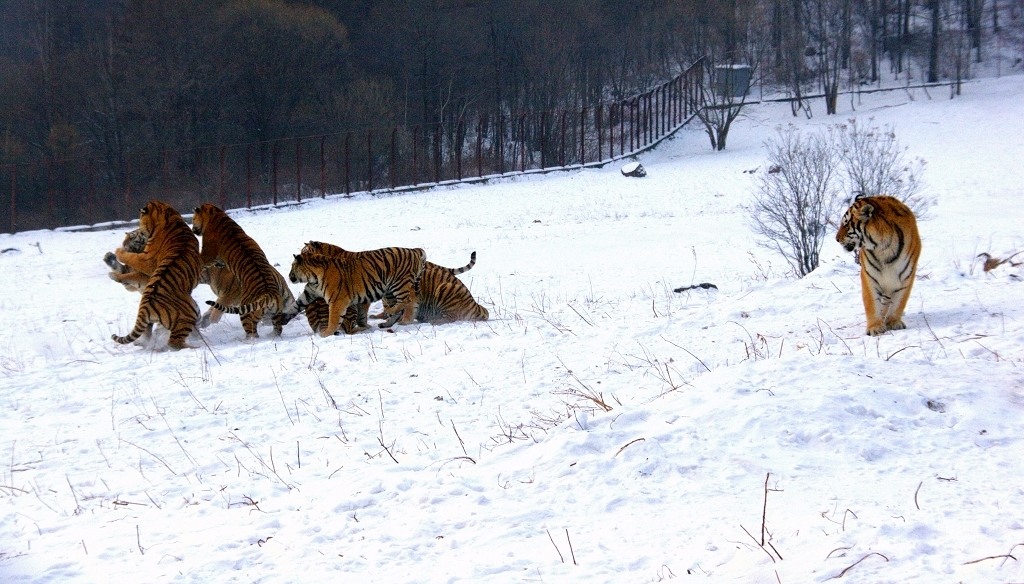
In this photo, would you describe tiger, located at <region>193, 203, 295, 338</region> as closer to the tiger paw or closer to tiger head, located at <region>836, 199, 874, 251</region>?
the tiger paw

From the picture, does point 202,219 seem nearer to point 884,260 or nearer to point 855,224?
point 855,224

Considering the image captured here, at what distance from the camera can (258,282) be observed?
1019 cm

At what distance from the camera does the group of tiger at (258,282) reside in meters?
9.72

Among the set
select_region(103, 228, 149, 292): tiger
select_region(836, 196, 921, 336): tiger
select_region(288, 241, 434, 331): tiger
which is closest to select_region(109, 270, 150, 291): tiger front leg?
select_region(103, 228, 149, 292): tiger

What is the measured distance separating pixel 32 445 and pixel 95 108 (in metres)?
43.0

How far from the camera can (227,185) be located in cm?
3950

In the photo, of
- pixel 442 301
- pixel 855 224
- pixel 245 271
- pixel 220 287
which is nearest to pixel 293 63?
pixel 220 287

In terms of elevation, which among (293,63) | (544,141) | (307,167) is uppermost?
(293,63)

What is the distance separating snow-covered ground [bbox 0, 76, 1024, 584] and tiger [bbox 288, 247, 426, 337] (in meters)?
0.51

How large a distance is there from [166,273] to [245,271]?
0.89 meters

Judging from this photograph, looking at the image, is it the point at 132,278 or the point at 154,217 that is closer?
the point at 154,217

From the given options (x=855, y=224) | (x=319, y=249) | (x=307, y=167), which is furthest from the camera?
(x=307, y=167)

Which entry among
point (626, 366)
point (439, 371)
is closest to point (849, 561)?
point (626, 366)

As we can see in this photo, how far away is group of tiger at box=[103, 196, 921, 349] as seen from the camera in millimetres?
9719
